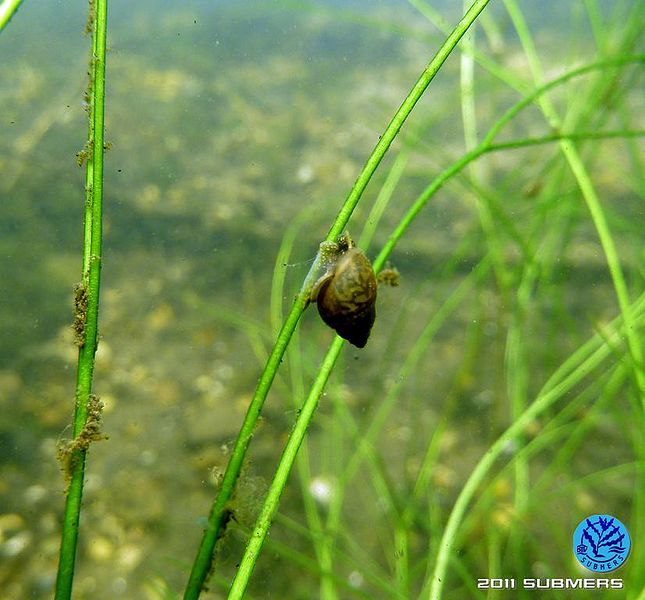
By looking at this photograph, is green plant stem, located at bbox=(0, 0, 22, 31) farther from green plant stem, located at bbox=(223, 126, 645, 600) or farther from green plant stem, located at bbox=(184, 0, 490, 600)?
green plant stem, located at bbox=(223, 126, 645, 600)

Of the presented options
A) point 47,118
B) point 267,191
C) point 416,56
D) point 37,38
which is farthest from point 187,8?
point 267,191

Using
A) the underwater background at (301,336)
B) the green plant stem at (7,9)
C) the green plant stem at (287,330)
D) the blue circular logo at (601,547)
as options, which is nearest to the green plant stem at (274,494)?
the green plant stem at (287,330)

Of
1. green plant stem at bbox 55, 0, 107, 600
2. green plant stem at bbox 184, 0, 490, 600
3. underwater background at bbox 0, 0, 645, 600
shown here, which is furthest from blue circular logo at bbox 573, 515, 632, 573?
green plant stem at bbox 55, 0, 107, 600

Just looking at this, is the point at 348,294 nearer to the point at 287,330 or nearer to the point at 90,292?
the point at 287,330

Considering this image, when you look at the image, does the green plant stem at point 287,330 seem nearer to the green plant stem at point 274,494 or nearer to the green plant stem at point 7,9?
the green plant stem at point 274,494

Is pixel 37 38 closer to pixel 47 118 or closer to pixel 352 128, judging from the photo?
pixel 47 118
